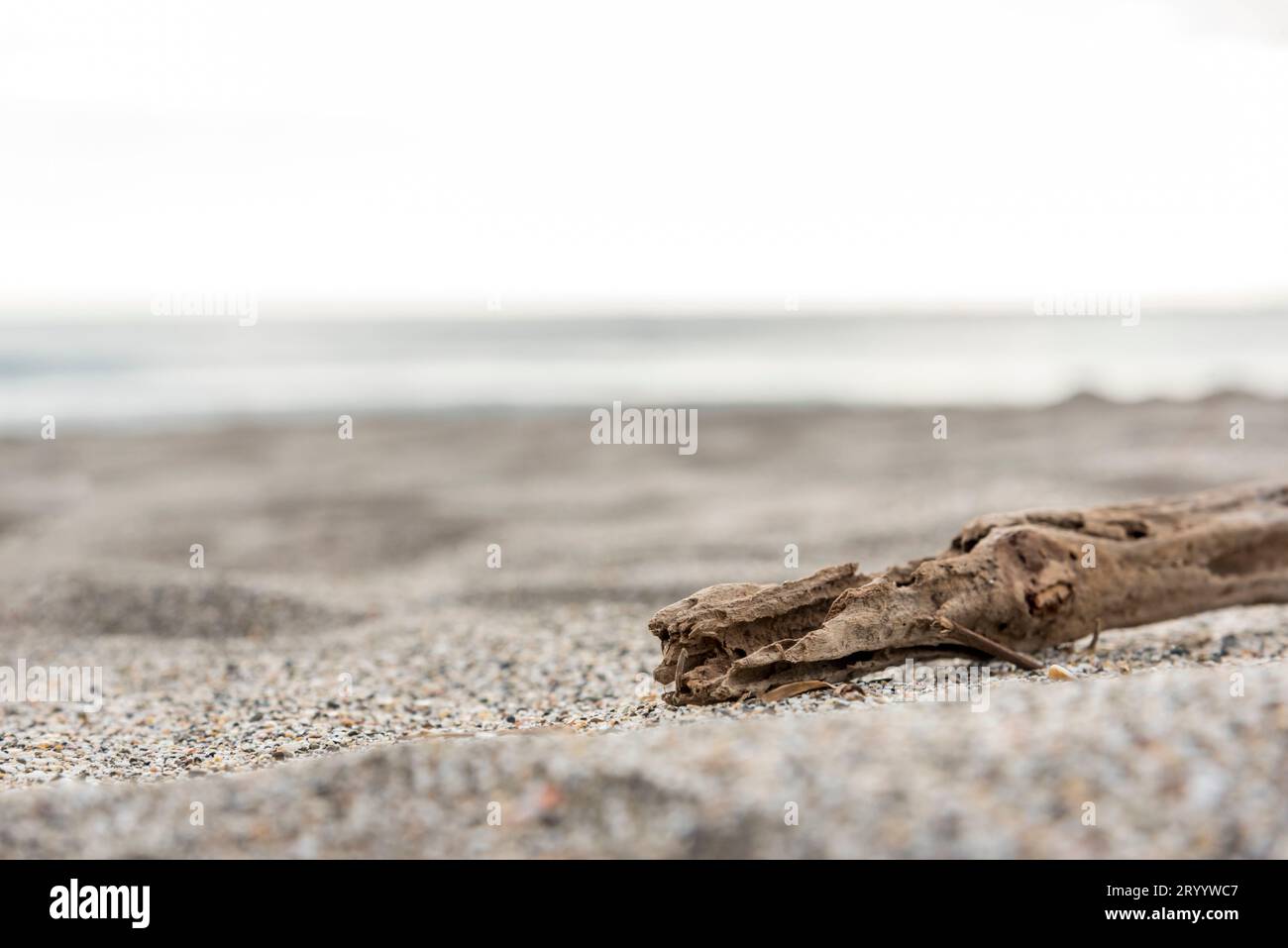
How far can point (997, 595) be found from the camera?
518 centimetres

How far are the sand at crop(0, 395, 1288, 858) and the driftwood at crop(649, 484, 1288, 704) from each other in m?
0.22

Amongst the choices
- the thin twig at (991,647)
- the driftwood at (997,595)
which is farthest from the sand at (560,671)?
the driftwood at (997,595)

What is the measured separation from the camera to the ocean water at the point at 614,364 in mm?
25266

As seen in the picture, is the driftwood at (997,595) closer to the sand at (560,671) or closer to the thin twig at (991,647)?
the thin twig at (991,647)

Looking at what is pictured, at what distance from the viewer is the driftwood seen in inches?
190

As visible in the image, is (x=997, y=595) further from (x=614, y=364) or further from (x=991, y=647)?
(x=614, y=364)

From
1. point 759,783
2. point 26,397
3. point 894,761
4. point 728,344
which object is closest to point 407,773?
point 759,783

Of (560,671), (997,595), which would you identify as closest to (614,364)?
(560,671)

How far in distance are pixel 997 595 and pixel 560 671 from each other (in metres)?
2.63

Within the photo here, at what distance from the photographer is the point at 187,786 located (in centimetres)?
378

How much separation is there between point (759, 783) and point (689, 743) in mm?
406

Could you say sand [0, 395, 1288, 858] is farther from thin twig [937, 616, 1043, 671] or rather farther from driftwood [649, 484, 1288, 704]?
driftwood [649, 484, 1288, 704]

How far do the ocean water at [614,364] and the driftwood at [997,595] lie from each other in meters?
12.9
